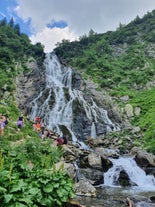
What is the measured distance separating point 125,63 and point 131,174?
150 ft

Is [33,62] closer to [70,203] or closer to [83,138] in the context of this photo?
[83,138]

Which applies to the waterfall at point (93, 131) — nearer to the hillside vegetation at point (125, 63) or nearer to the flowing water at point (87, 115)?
the flowing water at point (87, 115)

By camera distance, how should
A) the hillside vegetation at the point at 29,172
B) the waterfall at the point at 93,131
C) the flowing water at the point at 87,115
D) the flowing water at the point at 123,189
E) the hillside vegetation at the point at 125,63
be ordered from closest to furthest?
the hillside vegetation at the point at 29,172
the flowing water at the point at 123,189
the flowing water at the point at 87,115
the waterfall at the point at 93,131
the hillside vegetation at the point at 125,63

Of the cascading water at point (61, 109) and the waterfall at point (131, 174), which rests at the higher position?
the cascading water at point (61, 109)

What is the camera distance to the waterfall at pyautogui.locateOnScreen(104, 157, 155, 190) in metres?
19.8

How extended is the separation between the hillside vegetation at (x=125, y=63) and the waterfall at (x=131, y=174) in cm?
759

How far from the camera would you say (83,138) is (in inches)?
1325

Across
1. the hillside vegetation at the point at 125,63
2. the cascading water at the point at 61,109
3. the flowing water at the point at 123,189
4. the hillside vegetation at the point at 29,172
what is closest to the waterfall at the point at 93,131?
the cascading water at the point at 61,109

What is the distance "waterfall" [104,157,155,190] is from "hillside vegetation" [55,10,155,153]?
7.59 meters

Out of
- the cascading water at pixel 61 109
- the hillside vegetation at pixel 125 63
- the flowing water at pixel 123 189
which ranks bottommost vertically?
the flowing water at pixel 123 189

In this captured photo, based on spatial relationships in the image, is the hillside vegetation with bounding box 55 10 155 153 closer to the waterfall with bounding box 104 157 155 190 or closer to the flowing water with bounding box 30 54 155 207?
the flowing water with bounding box 30 54 155 207

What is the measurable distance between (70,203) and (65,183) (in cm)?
70

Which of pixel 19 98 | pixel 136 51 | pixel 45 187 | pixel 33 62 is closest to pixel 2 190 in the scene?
pixel 45 187

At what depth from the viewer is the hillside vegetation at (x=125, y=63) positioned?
43.0 m
